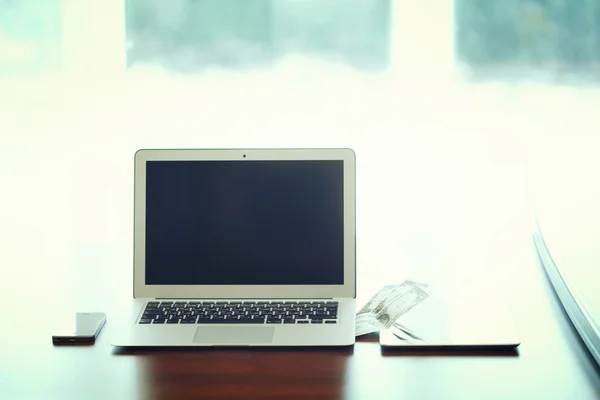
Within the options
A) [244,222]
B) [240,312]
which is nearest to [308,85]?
[244,222]

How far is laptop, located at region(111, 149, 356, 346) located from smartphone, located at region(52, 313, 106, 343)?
8 centimetres

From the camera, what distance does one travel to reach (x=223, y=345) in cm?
113

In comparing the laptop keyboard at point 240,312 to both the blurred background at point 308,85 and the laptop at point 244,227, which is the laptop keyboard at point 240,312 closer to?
the laptop at point 244,227

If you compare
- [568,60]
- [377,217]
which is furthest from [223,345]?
[568,60]

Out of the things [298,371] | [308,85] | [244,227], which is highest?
[308,85]

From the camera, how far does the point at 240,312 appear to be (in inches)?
48.5

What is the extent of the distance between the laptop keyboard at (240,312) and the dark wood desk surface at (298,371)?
0.08m

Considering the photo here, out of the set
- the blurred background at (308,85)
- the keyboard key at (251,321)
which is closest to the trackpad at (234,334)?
the keyboard key at (251,321)

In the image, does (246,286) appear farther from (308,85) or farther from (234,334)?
(308,85)

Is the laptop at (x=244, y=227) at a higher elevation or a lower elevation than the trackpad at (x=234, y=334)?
higher

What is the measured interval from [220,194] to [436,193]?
161cm

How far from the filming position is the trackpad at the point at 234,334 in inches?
45.0

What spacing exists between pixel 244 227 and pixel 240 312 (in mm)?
151

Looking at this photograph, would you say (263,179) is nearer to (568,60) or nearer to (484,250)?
(484,250)
